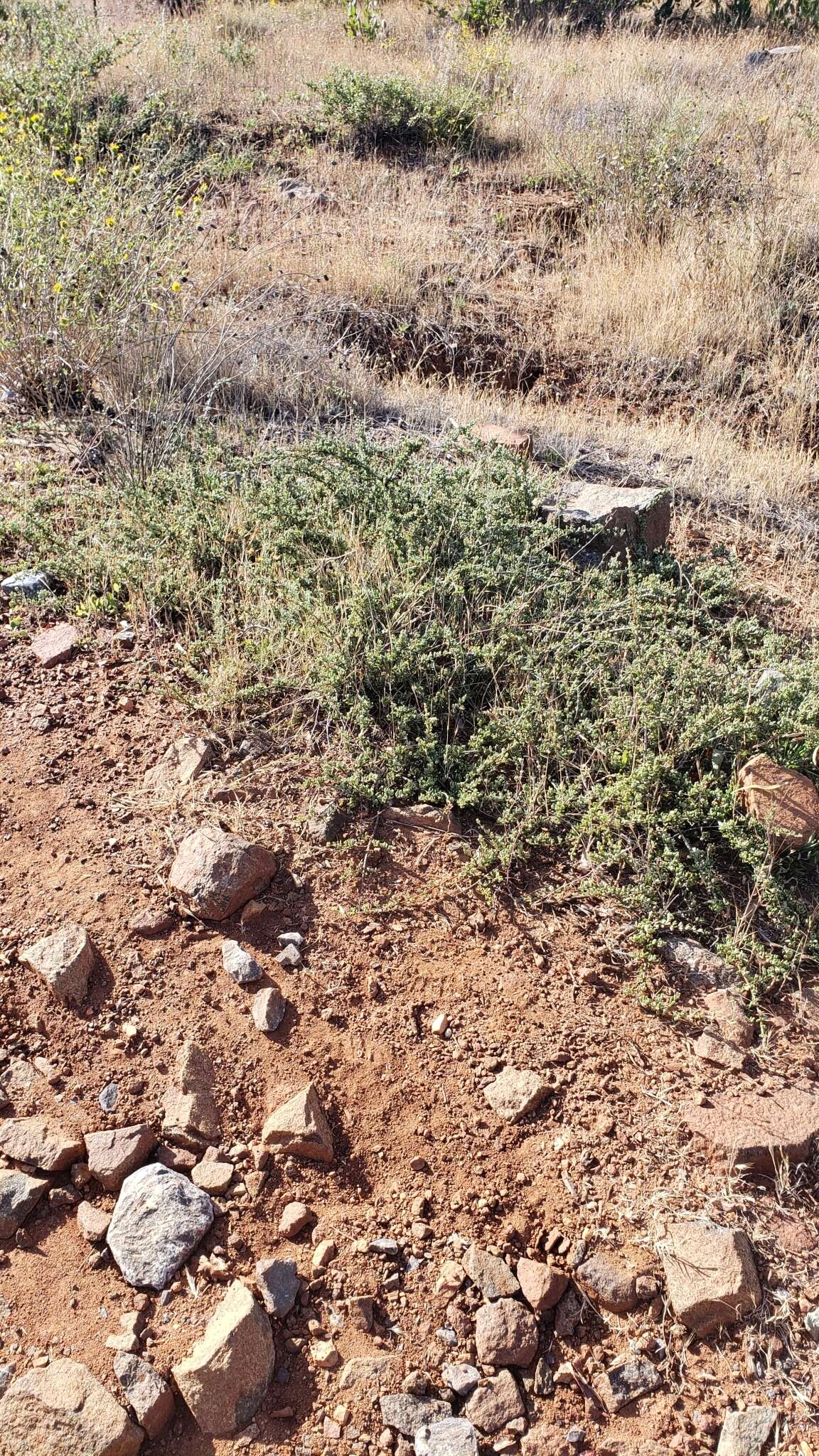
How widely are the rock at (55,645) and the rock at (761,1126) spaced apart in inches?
96.6

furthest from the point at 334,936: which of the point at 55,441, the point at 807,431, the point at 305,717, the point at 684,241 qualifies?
the point at 684,241

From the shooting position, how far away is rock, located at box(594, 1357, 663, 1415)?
2170 millimetres

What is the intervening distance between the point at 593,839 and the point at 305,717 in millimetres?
979

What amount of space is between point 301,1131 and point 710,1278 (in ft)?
3.11

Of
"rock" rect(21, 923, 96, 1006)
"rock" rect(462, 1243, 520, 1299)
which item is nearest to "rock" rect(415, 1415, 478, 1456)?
"rock" rect(462, 1243, 520, 1299)

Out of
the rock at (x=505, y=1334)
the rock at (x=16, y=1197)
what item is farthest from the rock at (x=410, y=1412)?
the rock at (x=16, y=1197)

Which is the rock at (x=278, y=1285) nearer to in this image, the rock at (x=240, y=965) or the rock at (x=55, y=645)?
the rock at (x=240, y=965)

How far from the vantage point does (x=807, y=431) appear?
6180mm

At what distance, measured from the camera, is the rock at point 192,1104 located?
2.43 meters

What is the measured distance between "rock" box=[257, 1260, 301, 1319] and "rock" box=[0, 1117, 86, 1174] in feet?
1.64

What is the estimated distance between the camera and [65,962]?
266cm

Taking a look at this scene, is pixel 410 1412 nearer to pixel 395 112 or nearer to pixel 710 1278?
pixel 710 1278

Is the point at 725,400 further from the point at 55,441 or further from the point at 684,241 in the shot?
the point at 55,441

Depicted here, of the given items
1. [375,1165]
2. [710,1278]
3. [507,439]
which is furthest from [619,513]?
[710,1278]
